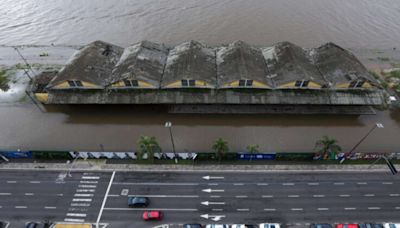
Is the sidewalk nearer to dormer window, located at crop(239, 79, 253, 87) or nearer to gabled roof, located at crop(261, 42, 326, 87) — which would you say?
dormer window, located at crop(239, 79, 253, 87)

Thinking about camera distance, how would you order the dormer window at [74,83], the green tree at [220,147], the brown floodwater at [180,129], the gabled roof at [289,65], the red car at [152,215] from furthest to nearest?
the gabled roof at [289,65] < the dormer window at [74,83] < the brown floodwater at [180,129] < the green tree at [220,147] < the red car at [152,215]

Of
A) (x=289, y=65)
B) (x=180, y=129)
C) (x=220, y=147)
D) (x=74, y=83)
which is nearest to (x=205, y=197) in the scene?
(x=220, y=147)

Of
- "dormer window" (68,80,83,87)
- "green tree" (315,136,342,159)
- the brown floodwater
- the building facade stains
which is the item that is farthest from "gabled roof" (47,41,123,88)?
"green tree" (315,136,342,159)

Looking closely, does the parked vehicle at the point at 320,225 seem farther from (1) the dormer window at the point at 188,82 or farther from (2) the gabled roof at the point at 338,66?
(1) the dormer window at the point at 188,82

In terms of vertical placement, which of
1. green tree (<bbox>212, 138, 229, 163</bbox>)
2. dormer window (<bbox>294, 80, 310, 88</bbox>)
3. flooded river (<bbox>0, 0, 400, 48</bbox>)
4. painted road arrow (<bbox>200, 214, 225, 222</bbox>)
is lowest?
painted road arrow (<bbox>200, 214, 225, 222</bbox>)

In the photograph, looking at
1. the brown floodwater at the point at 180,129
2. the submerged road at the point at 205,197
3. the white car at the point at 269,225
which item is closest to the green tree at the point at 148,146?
the submerged road at the point at 205,197
